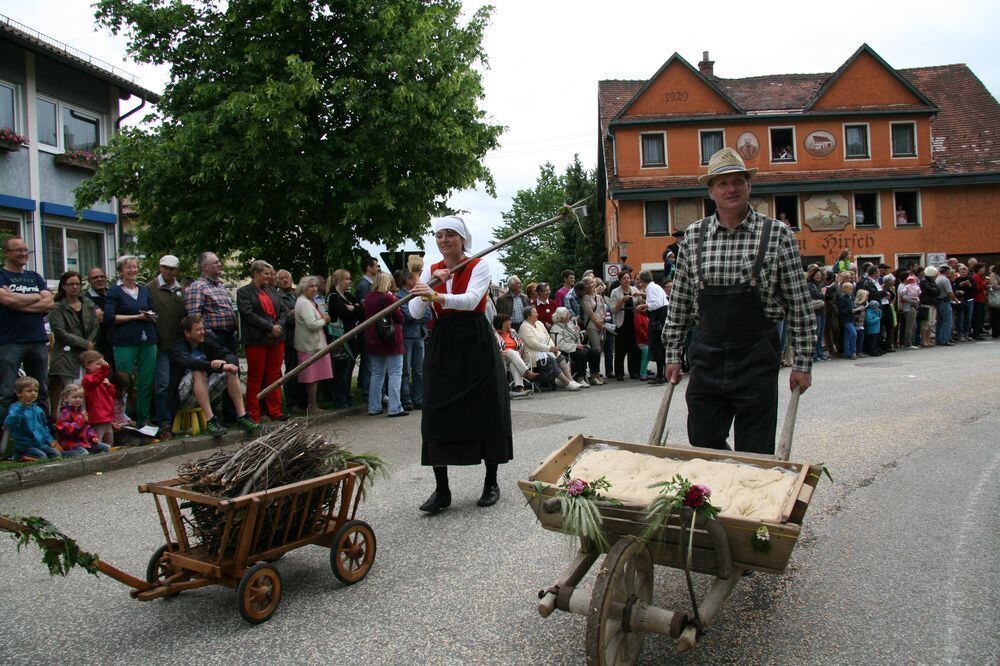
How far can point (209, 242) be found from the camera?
17.7 m

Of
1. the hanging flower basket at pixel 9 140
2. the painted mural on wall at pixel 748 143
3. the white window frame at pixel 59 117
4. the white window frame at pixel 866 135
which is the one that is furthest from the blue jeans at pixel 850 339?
the white window frame at pixel 866 135

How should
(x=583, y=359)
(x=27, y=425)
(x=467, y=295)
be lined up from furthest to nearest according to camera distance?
(x=583, y=359) < (x=27, y=425) < (x=467, y=295)

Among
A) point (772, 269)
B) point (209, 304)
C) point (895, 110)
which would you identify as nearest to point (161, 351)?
point (209, 304)

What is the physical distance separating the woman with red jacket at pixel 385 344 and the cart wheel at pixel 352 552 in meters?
6.32

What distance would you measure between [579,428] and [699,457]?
18.7 feet

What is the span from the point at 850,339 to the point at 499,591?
591 inches

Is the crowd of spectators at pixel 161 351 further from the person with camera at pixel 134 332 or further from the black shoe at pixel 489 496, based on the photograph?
the black shoe at pixel 489 496

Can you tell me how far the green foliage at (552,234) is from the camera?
49.8 m

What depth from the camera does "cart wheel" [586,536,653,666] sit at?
111 inches

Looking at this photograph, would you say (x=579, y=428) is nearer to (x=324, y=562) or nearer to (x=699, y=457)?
(x=324, y=562)

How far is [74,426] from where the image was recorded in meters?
8.12

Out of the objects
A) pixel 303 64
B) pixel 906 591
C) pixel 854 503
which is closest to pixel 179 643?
pixel 906 591

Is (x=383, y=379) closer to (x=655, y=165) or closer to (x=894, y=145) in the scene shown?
(x=655, y=165)

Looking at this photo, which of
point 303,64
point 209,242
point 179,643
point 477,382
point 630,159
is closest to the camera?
point 179,643
